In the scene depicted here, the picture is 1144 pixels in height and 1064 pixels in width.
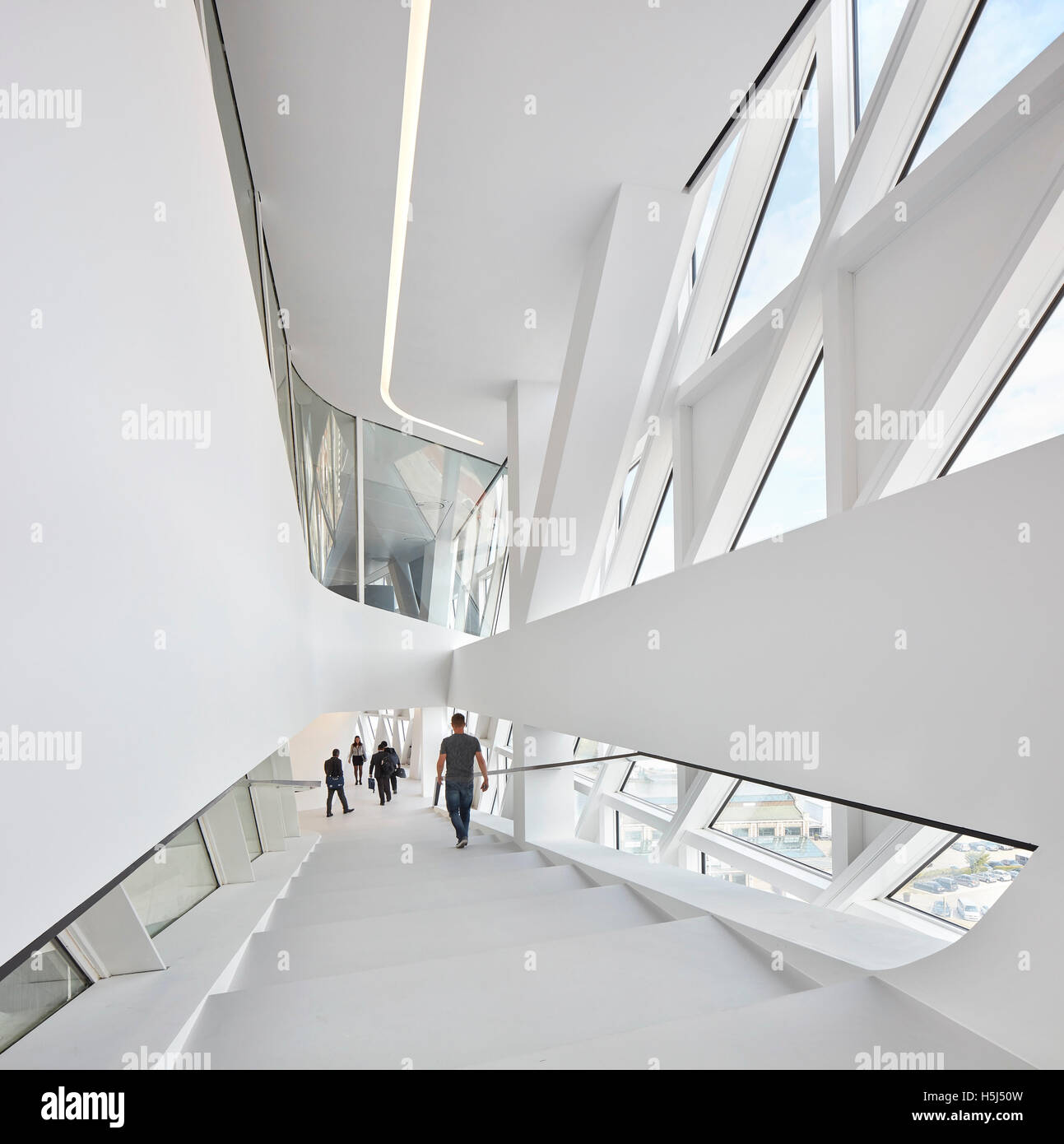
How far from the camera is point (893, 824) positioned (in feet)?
19.9

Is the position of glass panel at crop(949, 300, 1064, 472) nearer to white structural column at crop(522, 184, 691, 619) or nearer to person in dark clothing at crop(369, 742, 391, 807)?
white structural column at crop(522, 184, 691, 619)

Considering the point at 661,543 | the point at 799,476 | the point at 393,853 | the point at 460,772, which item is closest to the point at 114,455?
the point at 799,476

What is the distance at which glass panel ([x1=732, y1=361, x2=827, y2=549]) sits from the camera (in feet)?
23.0

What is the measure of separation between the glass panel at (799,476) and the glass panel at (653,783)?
4363 millimetres

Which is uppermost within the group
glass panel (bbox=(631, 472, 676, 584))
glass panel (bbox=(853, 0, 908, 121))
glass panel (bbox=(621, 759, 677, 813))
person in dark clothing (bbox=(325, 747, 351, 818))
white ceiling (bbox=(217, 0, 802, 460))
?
glass panel (bbox=(853, 0, 908, 121))

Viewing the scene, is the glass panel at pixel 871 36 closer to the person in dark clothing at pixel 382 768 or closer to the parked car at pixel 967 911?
the parked car at pixel 967 911

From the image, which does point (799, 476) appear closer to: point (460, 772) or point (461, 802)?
point (460, 772)

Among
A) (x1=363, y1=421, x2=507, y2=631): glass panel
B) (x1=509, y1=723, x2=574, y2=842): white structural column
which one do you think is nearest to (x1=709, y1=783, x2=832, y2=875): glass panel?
(x1=509, y1=723, x2=574, y2=842): white structural column

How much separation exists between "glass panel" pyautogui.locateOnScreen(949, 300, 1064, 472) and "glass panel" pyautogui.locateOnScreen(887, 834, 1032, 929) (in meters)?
3.04

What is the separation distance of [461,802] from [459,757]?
66 centimetres

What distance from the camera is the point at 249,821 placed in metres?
9.10

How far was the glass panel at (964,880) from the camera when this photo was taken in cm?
562

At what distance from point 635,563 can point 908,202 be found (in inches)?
272
